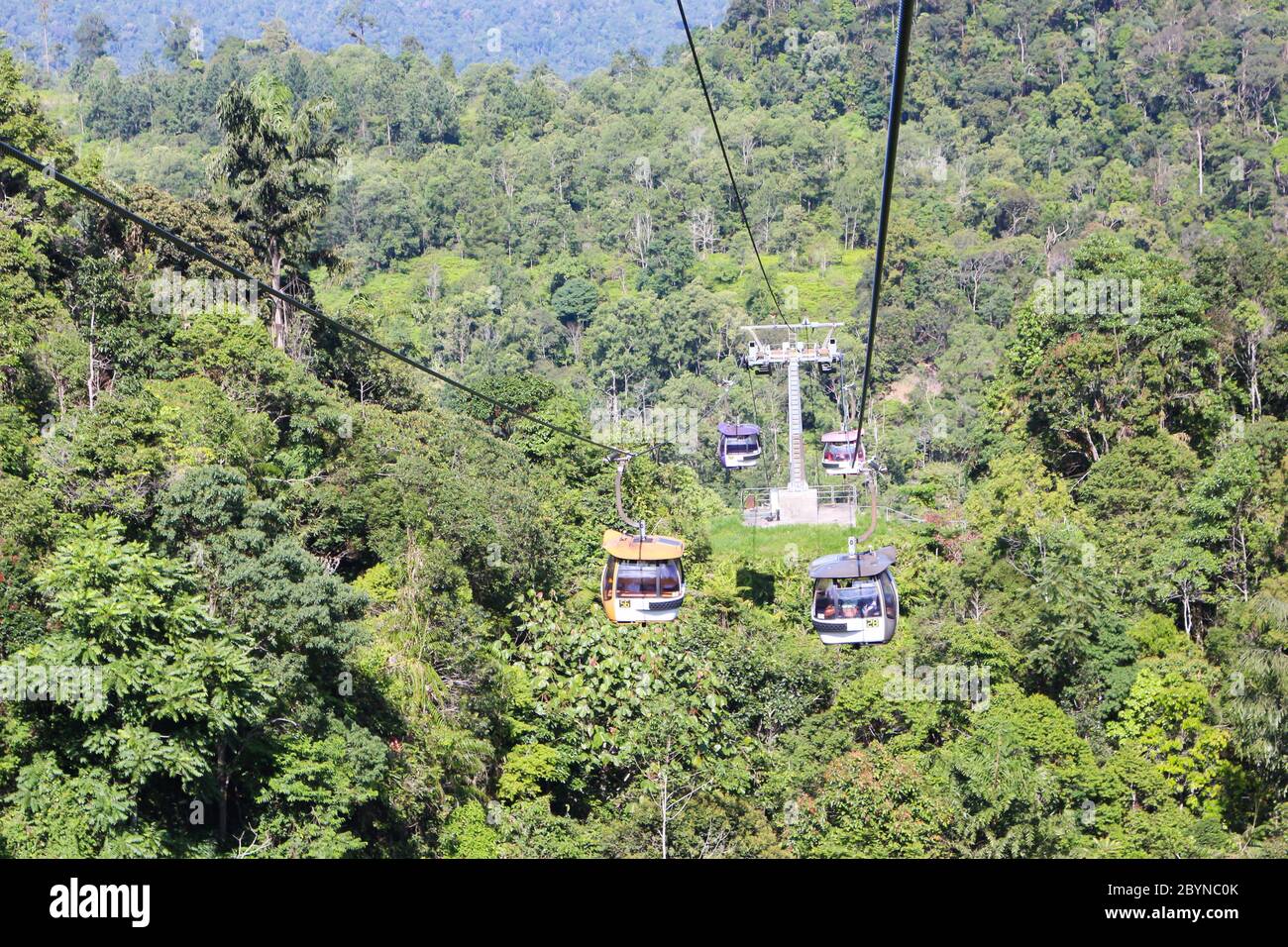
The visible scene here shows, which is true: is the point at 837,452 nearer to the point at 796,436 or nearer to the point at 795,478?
the point at 795,478

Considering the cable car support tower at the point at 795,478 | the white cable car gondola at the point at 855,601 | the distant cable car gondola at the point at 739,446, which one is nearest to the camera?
the white cable car gondola at the point at 855,601

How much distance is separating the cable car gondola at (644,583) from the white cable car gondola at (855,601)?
2.31 meters

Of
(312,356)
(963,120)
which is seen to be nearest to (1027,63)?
(963,120)

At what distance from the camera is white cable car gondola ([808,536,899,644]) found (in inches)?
870

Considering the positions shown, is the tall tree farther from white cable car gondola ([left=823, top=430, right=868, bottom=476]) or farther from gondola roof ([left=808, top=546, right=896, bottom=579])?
gondola roof ([left=808, top=546, right=896, bottom=579])

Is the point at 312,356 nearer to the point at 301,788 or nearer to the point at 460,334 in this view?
the point at 301,788

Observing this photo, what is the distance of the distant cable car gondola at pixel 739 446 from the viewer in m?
38.0

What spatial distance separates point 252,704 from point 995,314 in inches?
2767

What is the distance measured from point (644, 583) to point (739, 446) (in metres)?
15.8

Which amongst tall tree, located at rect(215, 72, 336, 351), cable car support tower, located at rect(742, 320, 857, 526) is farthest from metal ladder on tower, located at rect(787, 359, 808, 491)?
tall tree, located at rect(215, 72, 336, 351)

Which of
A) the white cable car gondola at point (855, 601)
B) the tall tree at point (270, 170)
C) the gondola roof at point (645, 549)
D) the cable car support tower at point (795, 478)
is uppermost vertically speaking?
the tall tree at point (270, 170)

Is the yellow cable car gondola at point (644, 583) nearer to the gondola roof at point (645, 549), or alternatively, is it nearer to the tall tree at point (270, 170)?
the gondola roof at point (645, 549)

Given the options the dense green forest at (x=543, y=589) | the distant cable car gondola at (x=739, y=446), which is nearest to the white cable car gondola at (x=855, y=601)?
the dense green forest at (x=543, y=589)
